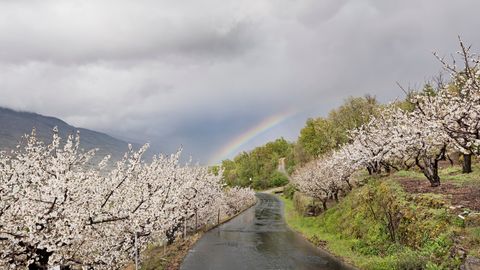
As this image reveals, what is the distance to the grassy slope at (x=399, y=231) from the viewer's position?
20.0m

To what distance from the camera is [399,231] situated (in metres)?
26.7

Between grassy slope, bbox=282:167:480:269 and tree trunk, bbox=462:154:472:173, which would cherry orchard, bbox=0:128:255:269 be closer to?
grassy slope, bbox=282:167:480:269

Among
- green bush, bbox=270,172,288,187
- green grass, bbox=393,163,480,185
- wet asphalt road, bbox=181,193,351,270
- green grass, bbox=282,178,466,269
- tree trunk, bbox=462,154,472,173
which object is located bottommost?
wet asphalt road, bbox=181,193,351,270

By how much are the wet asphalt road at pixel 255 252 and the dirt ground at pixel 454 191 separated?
8.54 meters

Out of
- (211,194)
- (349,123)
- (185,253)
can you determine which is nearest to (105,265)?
(185,253)

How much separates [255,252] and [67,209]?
22.4 metres

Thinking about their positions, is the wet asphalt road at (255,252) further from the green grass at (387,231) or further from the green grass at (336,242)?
the green grass at (387,231)

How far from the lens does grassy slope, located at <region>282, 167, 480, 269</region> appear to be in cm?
1995

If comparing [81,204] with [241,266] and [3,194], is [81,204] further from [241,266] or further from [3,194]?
[241,266]

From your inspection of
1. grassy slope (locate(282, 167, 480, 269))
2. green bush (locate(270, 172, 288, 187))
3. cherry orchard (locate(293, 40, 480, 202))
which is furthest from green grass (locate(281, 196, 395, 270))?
green bush (locate(270, 172, 288, 187))

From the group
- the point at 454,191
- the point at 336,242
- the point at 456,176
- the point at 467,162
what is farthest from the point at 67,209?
the point at 467,162

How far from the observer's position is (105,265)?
18.6 metres

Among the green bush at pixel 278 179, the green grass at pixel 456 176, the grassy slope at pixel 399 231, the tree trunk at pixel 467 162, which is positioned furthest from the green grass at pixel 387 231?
the green bush at pixel 278 179

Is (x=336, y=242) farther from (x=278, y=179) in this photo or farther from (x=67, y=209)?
(x=278, y=179)
